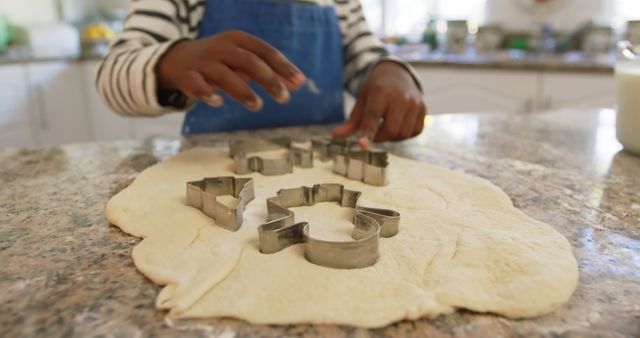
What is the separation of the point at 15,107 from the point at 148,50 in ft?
6.42

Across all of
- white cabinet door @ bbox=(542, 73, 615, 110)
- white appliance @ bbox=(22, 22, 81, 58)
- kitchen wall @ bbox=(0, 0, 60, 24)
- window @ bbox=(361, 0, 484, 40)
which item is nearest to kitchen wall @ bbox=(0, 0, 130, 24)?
kitchen wall @ bbox=(0, 0, 60, 24)

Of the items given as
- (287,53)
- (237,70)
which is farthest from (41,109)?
(237,70)

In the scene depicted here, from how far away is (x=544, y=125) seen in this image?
1.07 meters

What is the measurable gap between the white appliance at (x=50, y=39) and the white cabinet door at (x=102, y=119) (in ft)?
0.49

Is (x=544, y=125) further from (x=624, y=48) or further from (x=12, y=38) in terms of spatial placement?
(x=12, y=38)

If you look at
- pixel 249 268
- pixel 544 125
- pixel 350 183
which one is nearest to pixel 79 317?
Answer: pixel 249 268

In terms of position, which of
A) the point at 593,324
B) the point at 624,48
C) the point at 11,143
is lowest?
the point at 11,143

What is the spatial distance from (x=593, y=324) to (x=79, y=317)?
36 centimetres

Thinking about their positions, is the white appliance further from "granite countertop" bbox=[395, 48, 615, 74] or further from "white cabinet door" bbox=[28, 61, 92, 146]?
"granite countertop" bbox=[395, 48, 615, 74]

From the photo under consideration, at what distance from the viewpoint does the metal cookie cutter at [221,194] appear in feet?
1.51

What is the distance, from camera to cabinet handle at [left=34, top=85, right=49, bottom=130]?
2354mm

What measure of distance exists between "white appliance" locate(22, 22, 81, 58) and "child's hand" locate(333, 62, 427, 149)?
218cm

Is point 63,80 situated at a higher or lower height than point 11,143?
higher

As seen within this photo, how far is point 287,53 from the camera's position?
1000 millimetres
